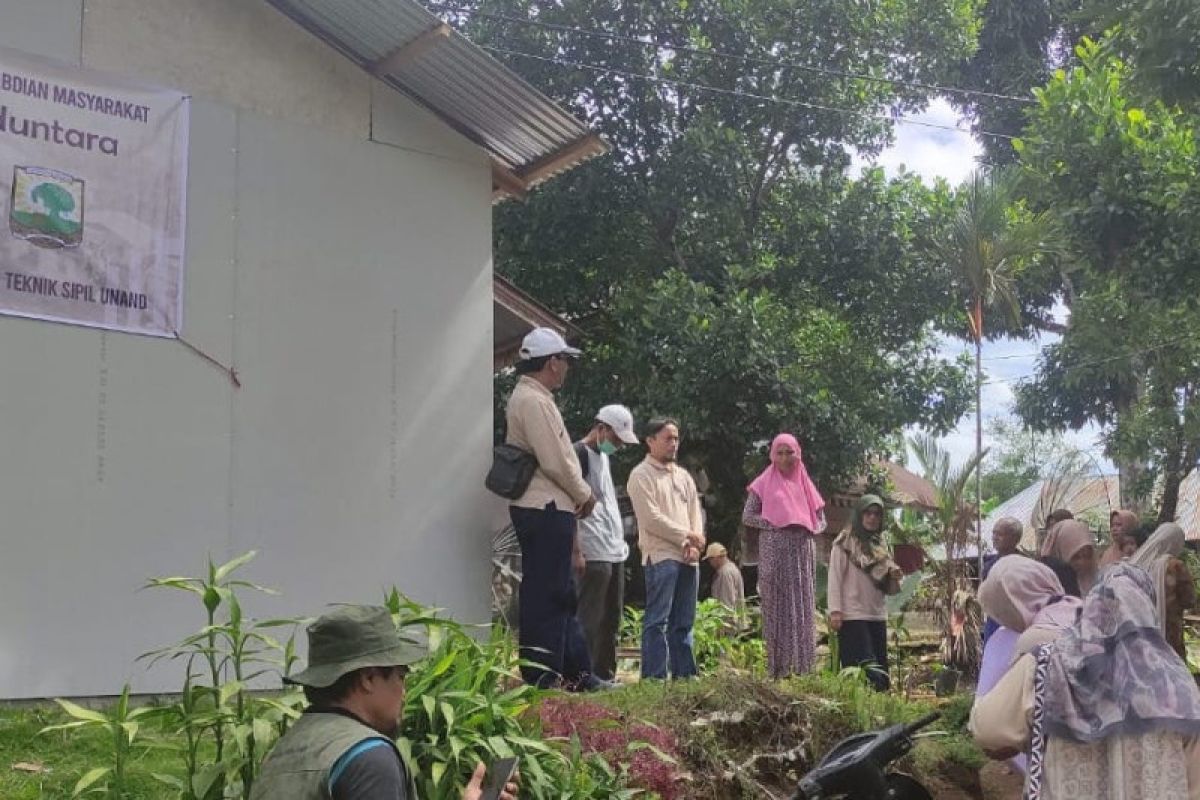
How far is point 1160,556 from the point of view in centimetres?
555

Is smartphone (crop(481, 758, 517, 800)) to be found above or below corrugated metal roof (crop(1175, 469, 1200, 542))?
below

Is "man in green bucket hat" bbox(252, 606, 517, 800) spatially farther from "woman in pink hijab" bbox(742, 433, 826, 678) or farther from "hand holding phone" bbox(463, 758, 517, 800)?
"woman in pink hijab" bbox(742, 433, 826, 678)

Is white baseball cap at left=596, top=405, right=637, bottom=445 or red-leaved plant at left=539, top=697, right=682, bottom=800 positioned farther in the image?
white baseball cap at left=596, top=405, right=637, bottom=445

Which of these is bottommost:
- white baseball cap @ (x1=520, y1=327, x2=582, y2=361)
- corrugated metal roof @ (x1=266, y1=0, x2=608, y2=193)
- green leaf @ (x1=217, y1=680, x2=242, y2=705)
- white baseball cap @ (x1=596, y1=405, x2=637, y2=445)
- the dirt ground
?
the dirt ground

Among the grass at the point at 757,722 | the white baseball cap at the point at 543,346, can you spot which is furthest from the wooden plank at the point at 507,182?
the grass at the point at 757,722

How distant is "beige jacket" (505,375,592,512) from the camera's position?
6.95 metres

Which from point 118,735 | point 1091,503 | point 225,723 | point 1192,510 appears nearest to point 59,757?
point 118,735

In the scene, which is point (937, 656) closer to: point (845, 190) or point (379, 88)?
point (845, 190)

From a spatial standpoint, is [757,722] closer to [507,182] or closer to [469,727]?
[469,727]

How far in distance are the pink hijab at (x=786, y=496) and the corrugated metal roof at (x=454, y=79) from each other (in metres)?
2.40

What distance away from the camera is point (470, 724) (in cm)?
471

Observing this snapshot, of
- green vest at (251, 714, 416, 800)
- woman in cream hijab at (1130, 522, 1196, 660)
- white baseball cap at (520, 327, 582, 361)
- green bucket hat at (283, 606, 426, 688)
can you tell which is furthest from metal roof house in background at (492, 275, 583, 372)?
green vest at (251, 714, 416, 800)

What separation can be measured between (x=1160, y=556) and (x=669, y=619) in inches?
122

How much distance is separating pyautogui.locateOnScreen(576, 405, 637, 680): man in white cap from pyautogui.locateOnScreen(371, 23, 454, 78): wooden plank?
7.85ft
